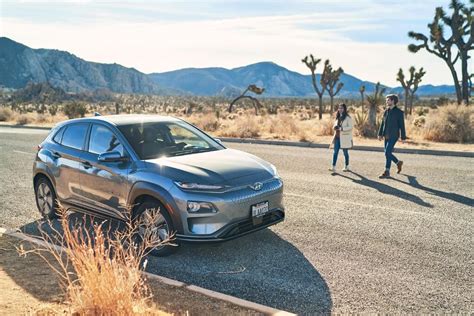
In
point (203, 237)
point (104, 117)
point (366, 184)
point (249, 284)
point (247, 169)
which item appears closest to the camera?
point (249, 284)

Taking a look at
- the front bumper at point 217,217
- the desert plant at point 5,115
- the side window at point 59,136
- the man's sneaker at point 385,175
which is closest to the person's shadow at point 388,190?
the man's sneaker at point 385,175

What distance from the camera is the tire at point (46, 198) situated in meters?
7.64

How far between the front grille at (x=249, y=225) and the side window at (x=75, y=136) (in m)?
2.76

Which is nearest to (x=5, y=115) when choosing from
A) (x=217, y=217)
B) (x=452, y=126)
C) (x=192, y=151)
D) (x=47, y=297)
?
(x=452, y=126)

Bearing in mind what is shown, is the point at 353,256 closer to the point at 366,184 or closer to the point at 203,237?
the point at 203,237

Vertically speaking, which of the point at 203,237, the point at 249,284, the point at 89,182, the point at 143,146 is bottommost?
the point at 249,284

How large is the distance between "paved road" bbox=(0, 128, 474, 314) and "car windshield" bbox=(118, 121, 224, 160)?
1.33m

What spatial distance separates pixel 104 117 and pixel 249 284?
137 inches

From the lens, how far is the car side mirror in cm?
602

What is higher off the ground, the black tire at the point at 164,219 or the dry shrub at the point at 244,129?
the dry shrub at the point at 244,129

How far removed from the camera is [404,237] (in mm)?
6551

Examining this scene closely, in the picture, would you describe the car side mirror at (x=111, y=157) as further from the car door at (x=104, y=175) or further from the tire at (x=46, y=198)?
the tire at (x=46, y=198)

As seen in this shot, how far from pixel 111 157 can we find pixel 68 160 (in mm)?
1352

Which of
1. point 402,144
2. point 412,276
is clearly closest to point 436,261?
point 412,276
